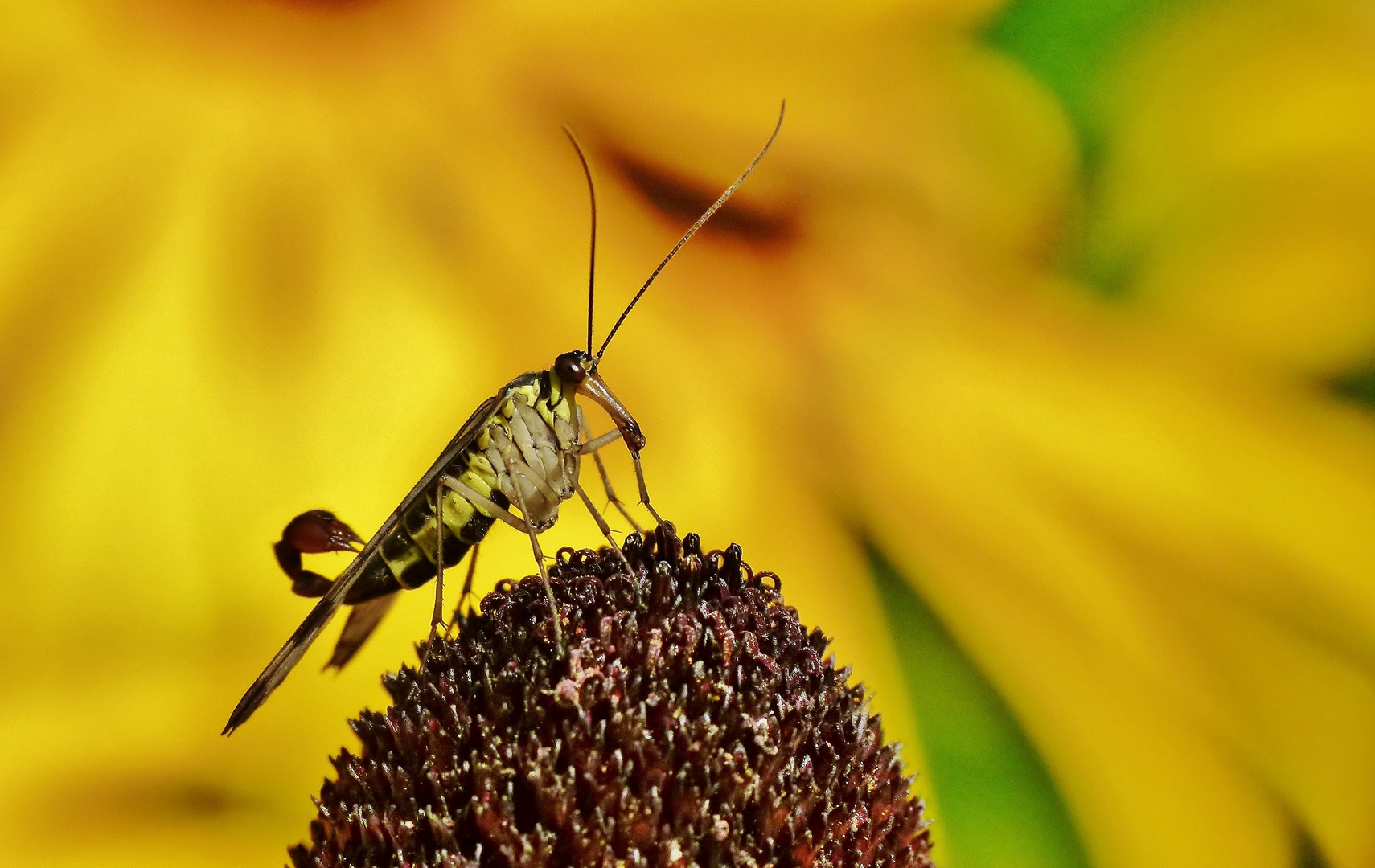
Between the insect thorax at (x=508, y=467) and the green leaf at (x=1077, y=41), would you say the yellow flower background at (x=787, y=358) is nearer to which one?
the green leaf at (x=1077, y=41)

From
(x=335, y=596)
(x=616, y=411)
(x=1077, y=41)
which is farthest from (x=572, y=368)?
(x=1077, y=41)

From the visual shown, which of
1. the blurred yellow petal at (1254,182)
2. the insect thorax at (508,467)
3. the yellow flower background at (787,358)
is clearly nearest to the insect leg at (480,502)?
the insect thorax at (508,467)

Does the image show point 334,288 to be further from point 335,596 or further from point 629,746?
point 629,746

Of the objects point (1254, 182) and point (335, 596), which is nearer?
point (335, 596)

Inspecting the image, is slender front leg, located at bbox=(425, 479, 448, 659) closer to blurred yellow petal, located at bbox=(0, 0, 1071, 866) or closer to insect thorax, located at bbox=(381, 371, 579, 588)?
insect thorax, located at bbox=(381, 371, 579, 588)

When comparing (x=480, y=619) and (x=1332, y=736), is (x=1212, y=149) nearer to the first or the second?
(x=1332, y=736)

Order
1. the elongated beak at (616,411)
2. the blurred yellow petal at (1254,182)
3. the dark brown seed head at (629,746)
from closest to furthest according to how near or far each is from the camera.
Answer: the dark brown seed head at (629,746), the elongated beak at (616,411), the blurred yellow petal at (1254,182)

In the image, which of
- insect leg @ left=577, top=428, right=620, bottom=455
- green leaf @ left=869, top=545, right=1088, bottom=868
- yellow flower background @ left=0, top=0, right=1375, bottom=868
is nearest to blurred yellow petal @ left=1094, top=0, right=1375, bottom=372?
yellow flower background @ left=0, top=0, right=1375, bottom=868
